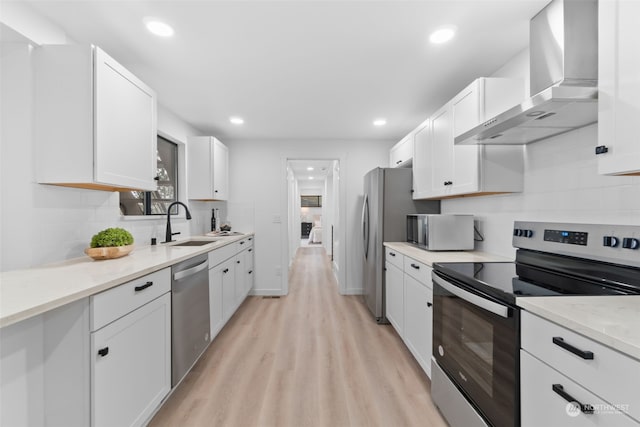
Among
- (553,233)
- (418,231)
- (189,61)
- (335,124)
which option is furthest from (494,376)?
(335,124)

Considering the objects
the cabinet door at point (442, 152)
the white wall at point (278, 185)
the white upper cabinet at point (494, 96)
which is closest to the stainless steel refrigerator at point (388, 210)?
the cabinet door at point (442, 152)

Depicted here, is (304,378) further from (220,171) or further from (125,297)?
(220,171)

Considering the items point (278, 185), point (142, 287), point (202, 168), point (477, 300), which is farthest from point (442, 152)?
point (202, 168)

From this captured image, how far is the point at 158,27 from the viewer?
5.73 feet

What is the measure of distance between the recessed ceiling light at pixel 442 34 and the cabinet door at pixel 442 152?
0.60m

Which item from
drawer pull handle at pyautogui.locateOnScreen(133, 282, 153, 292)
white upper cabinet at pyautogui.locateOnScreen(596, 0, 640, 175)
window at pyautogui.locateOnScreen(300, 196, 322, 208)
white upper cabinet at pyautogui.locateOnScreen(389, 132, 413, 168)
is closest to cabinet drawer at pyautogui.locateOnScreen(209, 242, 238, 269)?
drawer pull handle at pyautogui.locateOnScreen(133, 282, 153, 292)

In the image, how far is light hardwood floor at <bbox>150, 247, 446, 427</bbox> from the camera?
1758mm

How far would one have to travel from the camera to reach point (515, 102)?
192 cm

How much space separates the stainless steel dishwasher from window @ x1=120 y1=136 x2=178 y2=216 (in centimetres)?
90

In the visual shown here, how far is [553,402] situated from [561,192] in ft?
4.08

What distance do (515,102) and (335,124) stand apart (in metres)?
2.11

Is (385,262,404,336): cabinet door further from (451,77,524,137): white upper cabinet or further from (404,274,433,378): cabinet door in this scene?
(451,77,524,137): white upper cabinet

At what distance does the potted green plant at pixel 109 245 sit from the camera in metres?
1.73

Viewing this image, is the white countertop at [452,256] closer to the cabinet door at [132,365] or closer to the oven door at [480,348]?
the oven door at [480,348]
